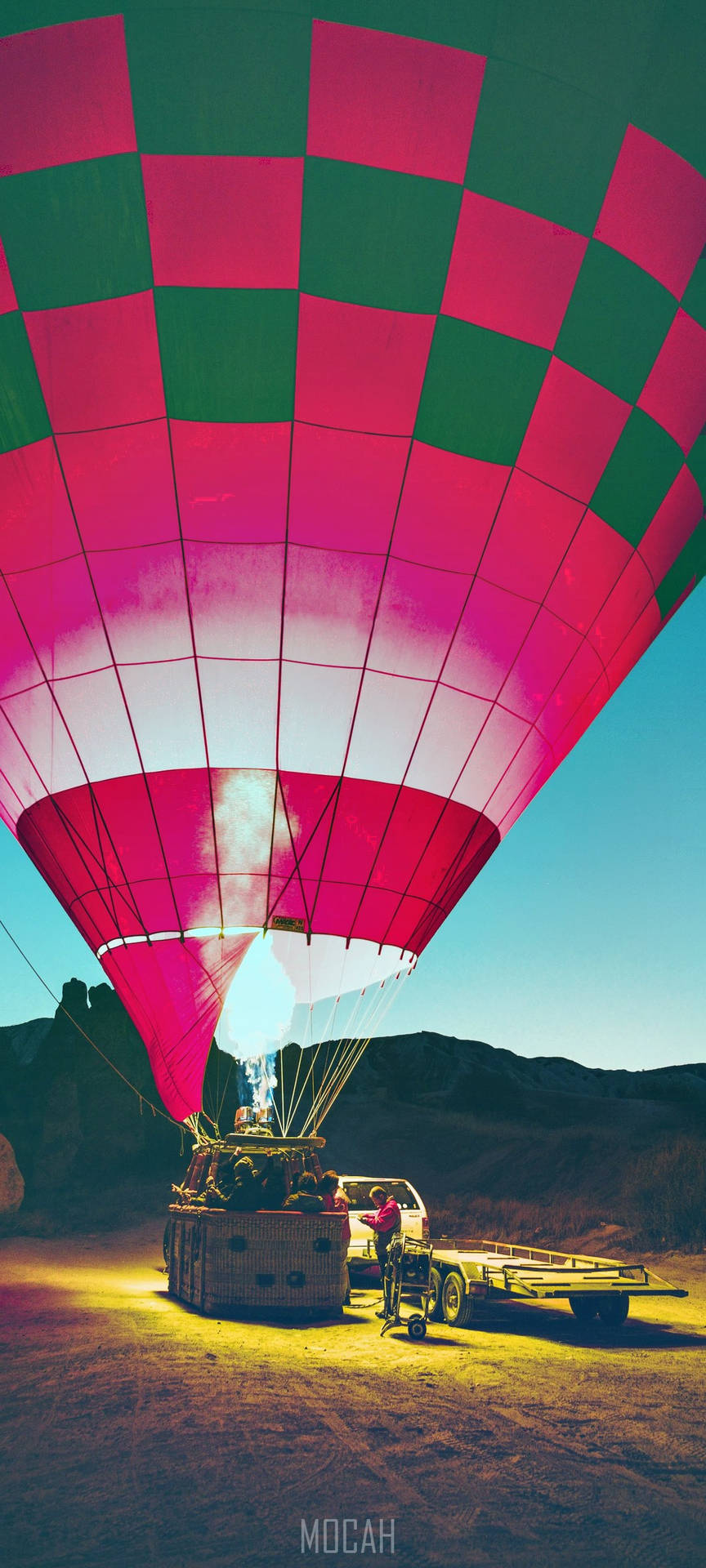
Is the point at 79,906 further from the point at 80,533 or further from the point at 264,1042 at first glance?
the point at 80,533

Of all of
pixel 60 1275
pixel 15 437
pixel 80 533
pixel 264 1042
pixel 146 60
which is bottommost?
pixel 60 1275

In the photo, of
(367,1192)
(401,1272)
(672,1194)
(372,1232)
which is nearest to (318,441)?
(401,1272)

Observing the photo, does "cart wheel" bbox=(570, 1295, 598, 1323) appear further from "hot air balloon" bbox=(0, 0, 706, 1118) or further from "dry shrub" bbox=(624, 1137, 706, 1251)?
"dry shrub" bbox=(624, 1137, 706, 1251)

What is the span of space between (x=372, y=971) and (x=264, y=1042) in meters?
1.20

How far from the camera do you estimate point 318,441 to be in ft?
25.7

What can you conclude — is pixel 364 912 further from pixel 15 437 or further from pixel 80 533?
pixel 15 437

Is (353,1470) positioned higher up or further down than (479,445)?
further down

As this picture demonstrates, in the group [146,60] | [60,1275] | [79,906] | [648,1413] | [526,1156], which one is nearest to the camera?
[648,1413]

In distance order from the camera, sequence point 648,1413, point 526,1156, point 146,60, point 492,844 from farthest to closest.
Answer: point 526,1156, point 492,844, point 146,60, point 648,1413

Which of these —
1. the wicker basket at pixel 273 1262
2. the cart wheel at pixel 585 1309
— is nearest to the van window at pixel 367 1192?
the cart wheel at pixel 585 1309

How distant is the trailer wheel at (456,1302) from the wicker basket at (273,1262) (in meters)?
→ 0.97

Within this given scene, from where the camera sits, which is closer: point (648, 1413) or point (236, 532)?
point (648, 1413)

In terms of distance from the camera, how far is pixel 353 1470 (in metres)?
5.04

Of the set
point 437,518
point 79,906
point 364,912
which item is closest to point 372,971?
point 364,912
